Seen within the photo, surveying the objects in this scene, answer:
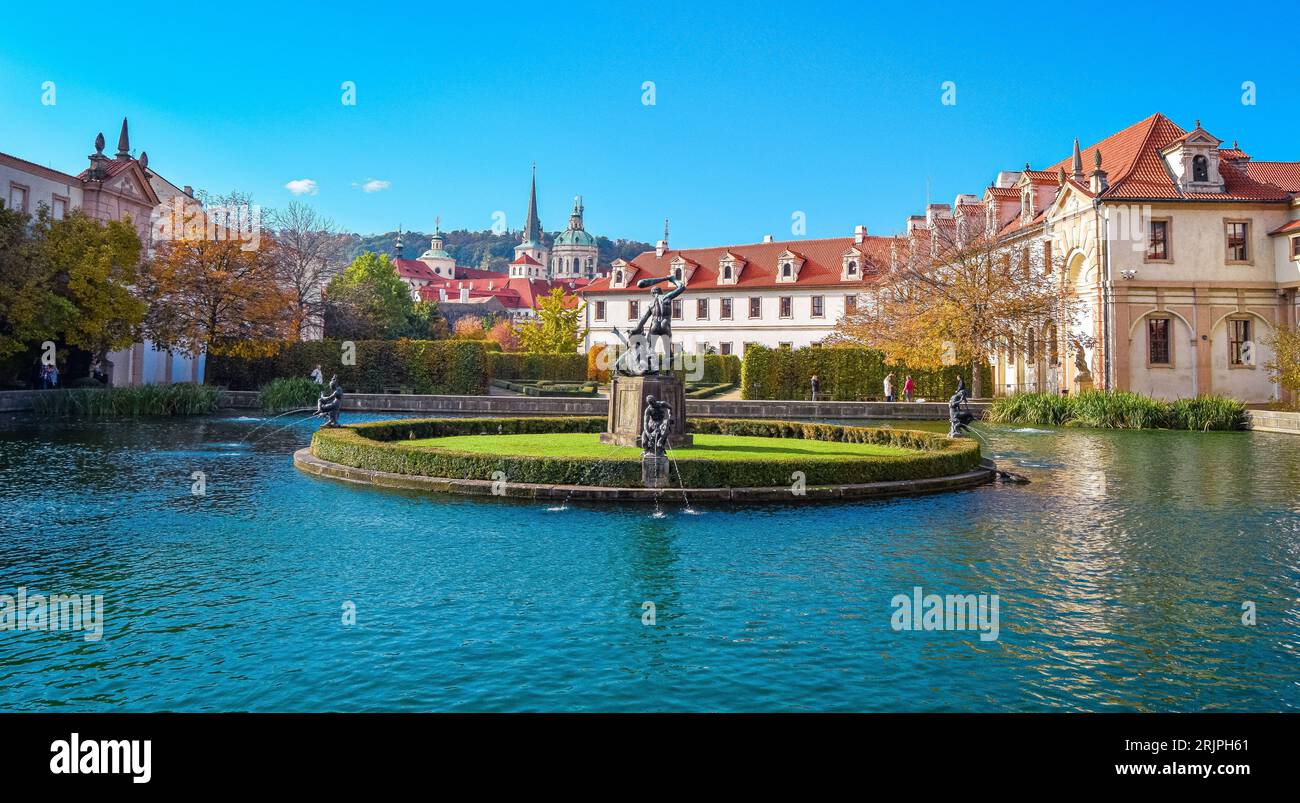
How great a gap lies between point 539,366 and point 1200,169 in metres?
38.4

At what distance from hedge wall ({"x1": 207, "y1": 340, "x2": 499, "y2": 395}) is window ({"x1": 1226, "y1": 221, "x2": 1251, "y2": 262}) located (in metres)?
37.5

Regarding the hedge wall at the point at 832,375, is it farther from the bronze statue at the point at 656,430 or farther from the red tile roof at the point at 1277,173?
the bronze statue at the point at 656,430

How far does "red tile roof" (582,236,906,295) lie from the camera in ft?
225

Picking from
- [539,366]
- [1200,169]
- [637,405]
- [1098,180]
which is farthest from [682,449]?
[539,366]

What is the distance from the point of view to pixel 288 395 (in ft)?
130

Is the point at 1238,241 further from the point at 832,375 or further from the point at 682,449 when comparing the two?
the point at 682,449

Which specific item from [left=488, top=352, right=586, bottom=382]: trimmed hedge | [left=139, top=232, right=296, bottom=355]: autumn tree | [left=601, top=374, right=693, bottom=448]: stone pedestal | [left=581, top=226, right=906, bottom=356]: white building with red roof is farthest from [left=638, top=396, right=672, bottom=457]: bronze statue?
[left=581, top=226, right=906, bottom=356]: white building with red roof

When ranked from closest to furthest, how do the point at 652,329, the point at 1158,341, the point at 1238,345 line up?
the point at 652,329 < the point at 1238,345 < the point at 1158,341

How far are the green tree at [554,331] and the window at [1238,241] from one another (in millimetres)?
44292

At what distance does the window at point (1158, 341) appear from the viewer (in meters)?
42.5

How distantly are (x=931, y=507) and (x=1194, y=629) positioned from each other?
7329 mm

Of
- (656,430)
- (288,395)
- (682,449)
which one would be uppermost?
(288,395)
